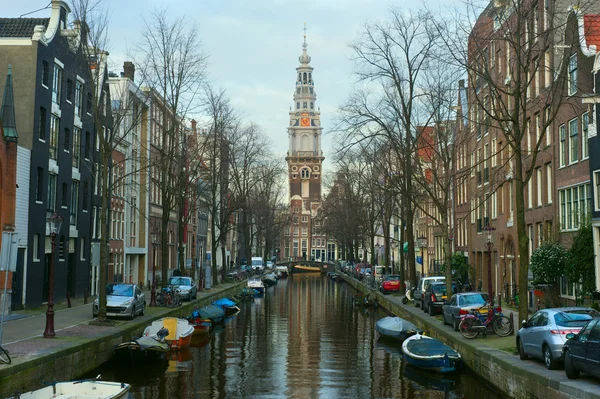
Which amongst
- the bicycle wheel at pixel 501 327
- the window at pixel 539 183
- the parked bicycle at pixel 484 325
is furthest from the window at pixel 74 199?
the bicycle wheel at pixel 501 327

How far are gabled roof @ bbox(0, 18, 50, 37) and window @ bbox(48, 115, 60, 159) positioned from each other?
189 inches

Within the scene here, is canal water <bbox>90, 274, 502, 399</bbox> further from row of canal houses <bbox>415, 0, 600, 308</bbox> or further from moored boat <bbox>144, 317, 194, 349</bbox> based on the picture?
row of canal houses <bbox>415, 0, 600, 308</bbox>

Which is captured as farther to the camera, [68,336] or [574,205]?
[574,205]

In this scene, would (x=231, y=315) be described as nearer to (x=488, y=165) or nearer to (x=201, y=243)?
(x=488, y=165)

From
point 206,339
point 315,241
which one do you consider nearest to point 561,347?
point 206,339

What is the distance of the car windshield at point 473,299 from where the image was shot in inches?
1206

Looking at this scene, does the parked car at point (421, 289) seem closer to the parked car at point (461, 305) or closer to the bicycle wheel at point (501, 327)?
the parked car at point (461, 305)

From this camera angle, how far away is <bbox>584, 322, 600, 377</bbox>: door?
15188 millimetres

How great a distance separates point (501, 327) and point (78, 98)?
30280mm

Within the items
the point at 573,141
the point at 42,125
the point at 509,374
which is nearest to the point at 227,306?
the point at 42,125

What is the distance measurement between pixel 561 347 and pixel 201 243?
82.3m

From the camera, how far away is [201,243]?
98.1 meters

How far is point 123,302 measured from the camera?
32.8 meters

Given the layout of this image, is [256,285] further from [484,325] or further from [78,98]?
[484,325]
